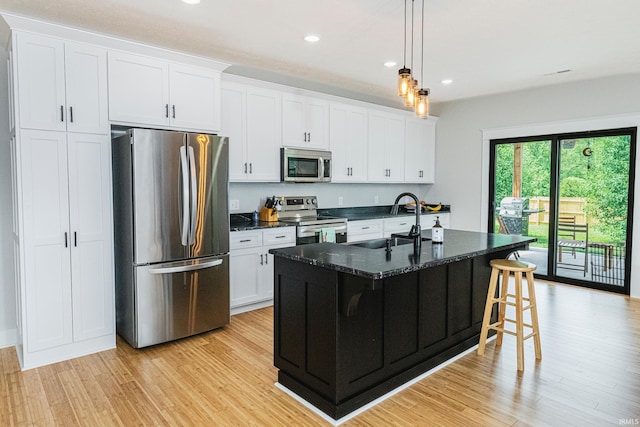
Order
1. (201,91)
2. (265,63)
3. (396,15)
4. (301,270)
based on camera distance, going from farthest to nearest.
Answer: (265,63) → (201,91) → (396,15) → (301,270)

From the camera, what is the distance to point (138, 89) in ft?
11.0

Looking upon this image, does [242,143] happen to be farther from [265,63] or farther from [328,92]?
[328,92]

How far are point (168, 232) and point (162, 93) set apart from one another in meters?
1.21

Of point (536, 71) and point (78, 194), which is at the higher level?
point (536, 71)

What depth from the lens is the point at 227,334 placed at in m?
3.65

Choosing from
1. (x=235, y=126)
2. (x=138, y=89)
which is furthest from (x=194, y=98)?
(x=235, y=126)

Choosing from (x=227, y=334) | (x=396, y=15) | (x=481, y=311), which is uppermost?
(x=396, y=15)

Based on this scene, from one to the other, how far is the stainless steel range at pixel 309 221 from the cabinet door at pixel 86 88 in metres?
2.16

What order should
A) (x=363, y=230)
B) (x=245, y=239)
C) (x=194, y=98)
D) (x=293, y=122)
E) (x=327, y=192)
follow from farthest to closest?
(x=327, y=192)
(x=363, y=230)
(x=293, y=122)
(x=245, y=239)
(x=194, y=98)

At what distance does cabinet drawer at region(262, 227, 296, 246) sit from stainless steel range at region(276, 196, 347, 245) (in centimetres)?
8

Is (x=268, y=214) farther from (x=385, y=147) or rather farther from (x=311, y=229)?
(x=385, y=147)

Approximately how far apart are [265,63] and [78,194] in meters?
2.26

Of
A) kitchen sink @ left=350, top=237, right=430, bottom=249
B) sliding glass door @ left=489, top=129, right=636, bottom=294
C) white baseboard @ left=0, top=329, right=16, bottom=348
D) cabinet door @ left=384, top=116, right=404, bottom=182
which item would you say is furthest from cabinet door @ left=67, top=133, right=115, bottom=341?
sliding glass door @ left=489, top=129, right=636, bottom=294

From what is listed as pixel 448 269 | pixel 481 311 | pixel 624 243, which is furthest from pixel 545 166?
pixel 448 269
